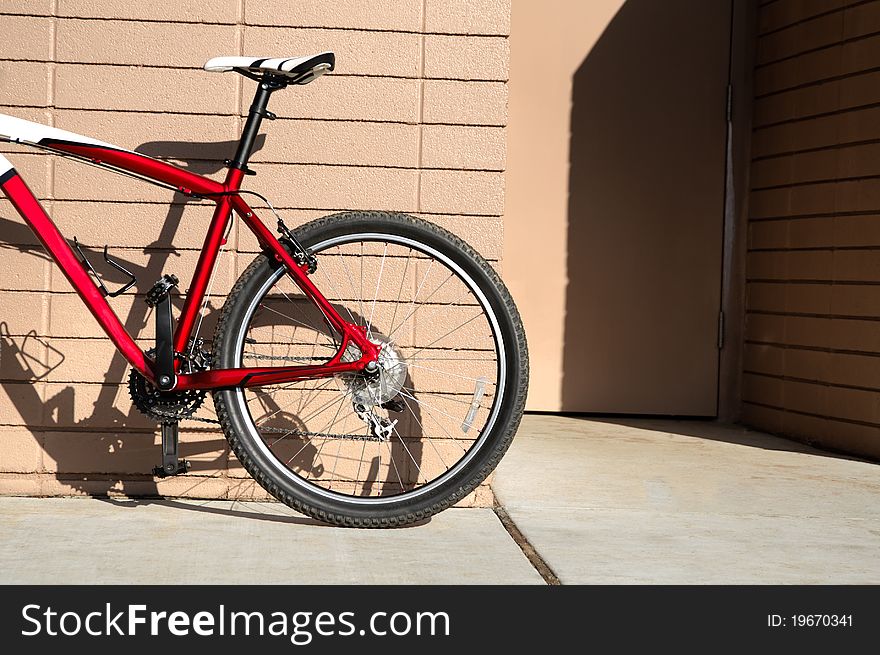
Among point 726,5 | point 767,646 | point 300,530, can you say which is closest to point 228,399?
point 300,530

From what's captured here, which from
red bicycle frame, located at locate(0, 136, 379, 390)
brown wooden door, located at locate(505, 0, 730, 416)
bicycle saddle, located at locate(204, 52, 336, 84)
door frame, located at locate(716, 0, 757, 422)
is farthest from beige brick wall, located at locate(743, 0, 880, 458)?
Result: bicycle saddle, located at locate(204, 52, 336, 84)

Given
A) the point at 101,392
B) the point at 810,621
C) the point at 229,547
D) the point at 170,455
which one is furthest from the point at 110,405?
the point at 810,621

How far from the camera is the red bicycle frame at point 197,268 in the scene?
8.73 feet

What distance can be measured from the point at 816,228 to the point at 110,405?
2.82 meters

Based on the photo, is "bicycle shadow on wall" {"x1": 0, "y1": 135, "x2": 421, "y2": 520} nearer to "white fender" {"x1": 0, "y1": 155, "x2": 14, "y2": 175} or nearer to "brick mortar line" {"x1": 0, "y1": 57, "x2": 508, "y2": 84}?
"brick mortar line" {"x1": 0, "y1": 57, "x2": 508, "y2": 84}

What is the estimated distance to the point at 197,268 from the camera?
8.98ft

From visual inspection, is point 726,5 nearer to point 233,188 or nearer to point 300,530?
point 233,188

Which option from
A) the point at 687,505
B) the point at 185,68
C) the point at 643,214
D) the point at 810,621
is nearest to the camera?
the point at 810,621

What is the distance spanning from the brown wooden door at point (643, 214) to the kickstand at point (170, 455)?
2.31 meters

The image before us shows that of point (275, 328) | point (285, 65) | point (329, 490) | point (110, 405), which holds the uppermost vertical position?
point (285, 65)

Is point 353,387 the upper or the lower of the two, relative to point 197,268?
lower

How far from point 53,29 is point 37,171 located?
0.38 metres

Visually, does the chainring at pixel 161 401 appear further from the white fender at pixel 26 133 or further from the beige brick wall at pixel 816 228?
the beige brick wall at pixel 816 228

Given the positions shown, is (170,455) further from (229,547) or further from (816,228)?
(816,228)
